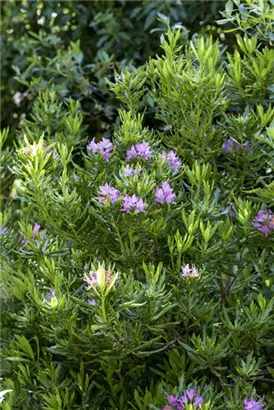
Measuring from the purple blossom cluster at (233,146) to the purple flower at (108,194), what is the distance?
1.75ft

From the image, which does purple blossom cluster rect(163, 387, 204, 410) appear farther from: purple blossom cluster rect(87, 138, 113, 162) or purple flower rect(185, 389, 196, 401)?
purple blossom cluster rect(87, 138, 113, 162)

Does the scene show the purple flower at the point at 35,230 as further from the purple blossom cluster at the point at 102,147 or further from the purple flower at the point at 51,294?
the purple blossom cluster at the point at 102,147

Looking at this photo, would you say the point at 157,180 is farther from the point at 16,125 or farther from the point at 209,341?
the point at 16,125

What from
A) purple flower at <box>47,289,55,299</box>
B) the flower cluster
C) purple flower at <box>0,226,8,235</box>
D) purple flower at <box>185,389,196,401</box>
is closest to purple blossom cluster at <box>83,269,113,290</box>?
the flower cluster

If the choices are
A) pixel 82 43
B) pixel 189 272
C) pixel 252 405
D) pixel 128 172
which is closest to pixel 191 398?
pixel 252 405

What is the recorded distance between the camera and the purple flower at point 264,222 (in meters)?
2.50

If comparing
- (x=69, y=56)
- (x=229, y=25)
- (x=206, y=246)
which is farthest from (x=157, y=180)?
(x=229, y=25)

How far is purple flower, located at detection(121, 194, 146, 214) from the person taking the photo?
2334mm

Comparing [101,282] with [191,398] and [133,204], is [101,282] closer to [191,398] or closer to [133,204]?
[133,204]

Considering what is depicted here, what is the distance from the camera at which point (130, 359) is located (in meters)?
2.58

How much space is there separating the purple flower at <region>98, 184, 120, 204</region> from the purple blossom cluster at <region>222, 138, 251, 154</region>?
53 cm

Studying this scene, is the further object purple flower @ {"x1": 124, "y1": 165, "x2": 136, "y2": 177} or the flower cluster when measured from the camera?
purple flower @ {"x1": 124, "y1": 165, "x2": 136, "y2": 177}

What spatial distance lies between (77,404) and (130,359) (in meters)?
0.26

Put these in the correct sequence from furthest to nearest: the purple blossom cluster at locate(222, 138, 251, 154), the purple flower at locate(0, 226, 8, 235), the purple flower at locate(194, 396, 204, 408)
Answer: the purple flower at locate(0, 226, 8, 235) < the purple blossom cluster at locate(222, 138, 251, 154) < the purple flower at locate(194, 396, 204, 408)
